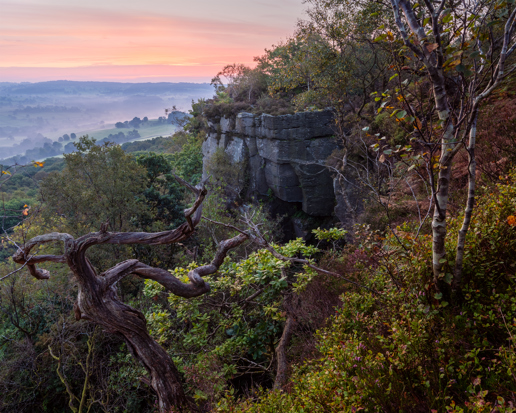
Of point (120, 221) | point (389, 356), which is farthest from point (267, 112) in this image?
point (389, 356)

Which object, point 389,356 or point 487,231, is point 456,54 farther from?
point 389,356

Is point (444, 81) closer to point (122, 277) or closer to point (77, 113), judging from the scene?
point (122, 277)

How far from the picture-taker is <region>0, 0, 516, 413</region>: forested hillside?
2.40 metres

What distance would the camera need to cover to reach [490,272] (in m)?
2.78

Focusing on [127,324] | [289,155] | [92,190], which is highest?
[289,155]

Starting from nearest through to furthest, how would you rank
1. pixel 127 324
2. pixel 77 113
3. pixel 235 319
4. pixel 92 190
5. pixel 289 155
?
pixel 127 324 < pixel 235 319 < pixel 92 190 < pixel 289 155 < pixel 77 113

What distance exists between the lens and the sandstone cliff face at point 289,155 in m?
16.2

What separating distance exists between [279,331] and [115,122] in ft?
344

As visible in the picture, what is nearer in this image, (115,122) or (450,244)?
(450,244)

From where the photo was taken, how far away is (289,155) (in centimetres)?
1712

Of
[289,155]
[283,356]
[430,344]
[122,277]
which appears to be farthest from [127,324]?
[289,155]

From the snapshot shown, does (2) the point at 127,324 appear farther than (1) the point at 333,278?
No

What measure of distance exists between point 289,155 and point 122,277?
46.7 feet

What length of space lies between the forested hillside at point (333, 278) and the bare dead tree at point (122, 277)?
0.02 m
